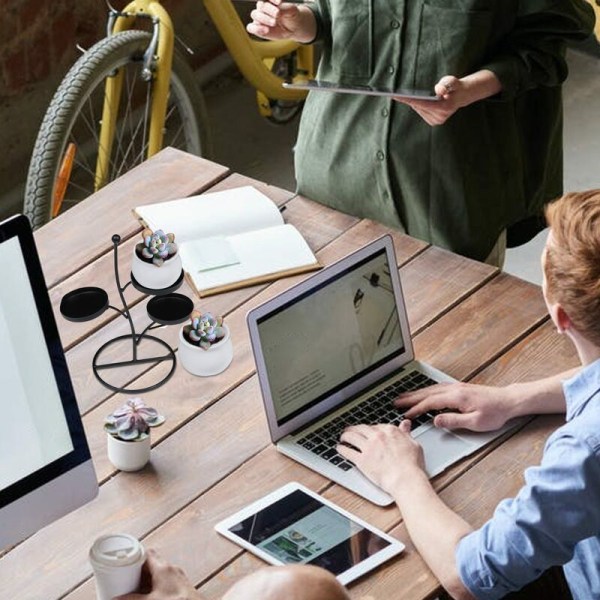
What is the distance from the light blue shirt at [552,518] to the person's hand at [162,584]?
1.24ft

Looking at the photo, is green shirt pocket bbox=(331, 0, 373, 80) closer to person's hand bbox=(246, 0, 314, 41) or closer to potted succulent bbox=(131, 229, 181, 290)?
person's hand bbox=(246, 0, 314, 41)

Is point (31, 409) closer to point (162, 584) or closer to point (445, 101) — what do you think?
point (162, 584)

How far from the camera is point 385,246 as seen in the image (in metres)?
2.35

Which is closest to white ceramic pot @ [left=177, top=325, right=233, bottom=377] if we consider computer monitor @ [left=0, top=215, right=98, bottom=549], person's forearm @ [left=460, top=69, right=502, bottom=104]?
computer monitor @ [left=0, top=215, right=98, bottom=549]

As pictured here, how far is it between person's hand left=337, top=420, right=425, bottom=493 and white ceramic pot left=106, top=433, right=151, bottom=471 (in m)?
0.30

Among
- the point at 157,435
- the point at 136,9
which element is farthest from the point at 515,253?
the point at 157,435

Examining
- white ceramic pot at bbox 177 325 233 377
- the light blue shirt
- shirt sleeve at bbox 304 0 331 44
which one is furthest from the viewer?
shirt sleeve at bbox 304 0 331 44

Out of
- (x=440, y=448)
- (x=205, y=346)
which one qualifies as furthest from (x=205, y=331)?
(x=440, y=448)

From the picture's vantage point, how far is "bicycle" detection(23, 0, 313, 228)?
3451 mm

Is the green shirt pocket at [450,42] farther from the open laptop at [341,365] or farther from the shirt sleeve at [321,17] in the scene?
the open laptop at [341,365]

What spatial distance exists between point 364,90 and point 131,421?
81 centimetres

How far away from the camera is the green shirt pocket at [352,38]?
8.90 ft

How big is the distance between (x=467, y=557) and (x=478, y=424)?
0.33 meters

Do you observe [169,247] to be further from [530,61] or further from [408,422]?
[530,61]
